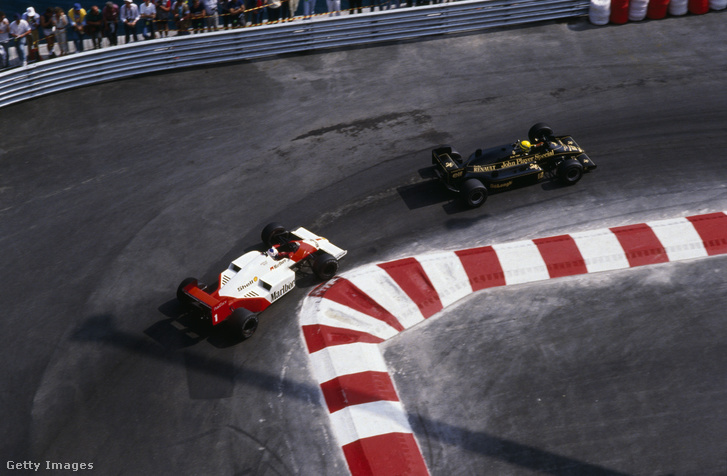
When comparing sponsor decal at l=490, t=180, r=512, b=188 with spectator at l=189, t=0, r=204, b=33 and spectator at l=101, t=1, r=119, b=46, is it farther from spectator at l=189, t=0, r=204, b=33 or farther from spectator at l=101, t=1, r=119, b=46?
spectator at l=101, t=1, r=119, b=46

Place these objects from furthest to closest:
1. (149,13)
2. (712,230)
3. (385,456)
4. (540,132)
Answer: (149,13) → (540,132) → (712,230) → (385,456)

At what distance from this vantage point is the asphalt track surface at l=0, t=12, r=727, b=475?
10984mm

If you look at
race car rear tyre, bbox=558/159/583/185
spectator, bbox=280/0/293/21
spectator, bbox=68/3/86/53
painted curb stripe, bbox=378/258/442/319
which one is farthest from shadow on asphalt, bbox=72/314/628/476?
spectator, bbox=280/0/293/21

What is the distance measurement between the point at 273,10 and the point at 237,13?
1.12m

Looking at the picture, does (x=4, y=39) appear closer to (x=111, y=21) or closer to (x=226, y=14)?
(x=111, y=21)

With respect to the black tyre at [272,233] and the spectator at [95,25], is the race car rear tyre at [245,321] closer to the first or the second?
the black tyre at [272,233]

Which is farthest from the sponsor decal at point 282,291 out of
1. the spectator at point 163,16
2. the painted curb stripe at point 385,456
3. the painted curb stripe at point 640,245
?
the spectator at point 163,16

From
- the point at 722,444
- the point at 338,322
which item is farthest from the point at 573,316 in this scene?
the point at 338,322

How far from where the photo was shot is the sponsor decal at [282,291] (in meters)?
13.1

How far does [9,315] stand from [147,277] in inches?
96.6

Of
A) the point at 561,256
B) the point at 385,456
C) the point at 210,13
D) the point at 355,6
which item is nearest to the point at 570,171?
the point at 561,256

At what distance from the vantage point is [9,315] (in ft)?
43.1

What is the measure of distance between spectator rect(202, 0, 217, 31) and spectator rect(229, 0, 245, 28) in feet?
1.51

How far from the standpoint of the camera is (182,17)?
20.5 meters
